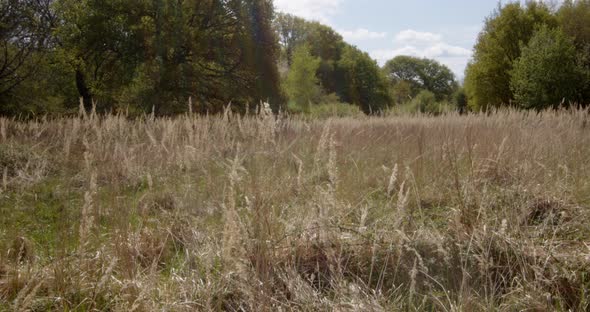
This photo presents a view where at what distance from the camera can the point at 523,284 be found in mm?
1715

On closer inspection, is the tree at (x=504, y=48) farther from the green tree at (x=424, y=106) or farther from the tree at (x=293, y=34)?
the tree at (x=293, y=34)

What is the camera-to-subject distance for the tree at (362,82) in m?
40.8

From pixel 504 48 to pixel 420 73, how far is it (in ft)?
111

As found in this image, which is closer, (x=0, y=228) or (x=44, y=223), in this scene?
A: (x=0, y=228)

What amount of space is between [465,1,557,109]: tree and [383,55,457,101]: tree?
104ft

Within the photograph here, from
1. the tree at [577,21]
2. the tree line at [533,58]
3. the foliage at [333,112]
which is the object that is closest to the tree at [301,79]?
the foliage at [333,112]

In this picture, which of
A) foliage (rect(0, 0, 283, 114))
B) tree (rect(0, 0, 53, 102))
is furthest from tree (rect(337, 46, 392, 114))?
tree (rect(0, 0, 53, 102))

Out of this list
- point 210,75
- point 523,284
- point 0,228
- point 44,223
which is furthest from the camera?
point 210,75

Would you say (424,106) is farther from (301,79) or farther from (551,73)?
(301,79)

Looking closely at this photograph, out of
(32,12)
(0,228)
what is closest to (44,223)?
(0,228)

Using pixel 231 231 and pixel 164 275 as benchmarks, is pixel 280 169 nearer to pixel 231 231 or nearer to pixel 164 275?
pixel 164 275

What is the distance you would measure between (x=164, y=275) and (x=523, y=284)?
1676 mm

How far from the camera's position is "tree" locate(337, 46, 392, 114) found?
40.8 m

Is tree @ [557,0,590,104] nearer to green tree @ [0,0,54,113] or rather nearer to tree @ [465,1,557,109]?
tree @ [465,1,557,109]
